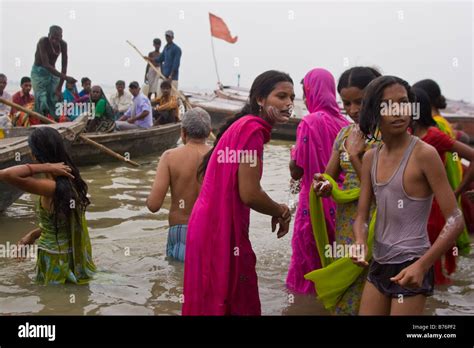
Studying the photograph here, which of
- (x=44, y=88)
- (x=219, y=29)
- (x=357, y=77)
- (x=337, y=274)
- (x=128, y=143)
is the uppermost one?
(x=219, y=29)

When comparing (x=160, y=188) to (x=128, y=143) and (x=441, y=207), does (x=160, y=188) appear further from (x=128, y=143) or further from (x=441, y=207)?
(x=128, y=143)

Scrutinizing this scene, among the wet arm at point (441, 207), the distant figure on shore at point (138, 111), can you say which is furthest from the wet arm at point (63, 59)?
the wet arm at point (441, 207)

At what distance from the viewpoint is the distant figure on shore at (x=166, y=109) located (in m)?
14.4

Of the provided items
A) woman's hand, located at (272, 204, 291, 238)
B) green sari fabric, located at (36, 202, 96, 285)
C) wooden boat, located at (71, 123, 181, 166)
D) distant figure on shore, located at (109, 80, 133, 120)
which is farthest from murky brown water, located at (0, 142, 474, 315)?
distant figure on shore, located at (109, 80, 133, 120)

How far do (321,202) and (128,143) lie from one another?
8.37m

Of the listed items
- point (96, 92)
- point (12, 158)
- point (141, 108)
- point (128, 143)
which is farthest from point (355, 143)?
point (141, 108)

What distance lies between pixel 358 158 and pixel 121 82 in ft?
35.9

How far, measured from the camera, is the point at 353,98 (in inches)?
157

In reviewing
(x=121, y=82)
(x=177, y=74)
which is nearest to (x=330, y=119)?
(x=121, y=82)

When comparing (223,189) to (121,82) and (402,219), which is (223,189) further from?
(121,82)

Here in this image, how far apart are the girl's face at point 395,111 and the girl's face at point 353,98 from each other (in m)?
0.92

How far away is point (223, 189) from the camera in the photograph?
129 inches

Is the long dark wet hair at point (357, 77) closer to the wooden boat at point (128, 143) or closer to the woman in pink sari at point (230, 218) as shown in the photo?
the woman in pink sari at point (230, 218)

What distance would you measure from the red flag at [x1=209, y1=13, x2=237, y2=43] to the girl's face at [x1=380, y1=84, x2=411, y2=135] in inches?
707
